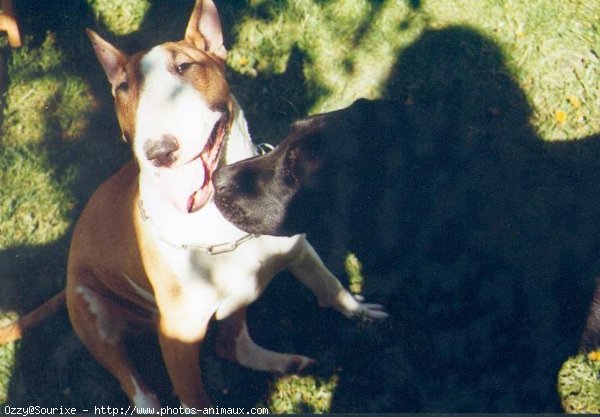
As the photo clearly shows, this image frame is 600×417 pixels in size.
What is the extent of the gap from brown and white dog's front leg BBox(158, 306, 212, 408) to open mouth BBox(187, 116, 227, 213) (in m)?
0.48

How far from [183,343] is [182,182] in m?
0.75

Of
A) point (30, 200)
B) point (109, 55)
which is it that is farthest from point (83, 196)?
point (109, 55)

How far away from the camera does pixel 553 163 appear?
377 centimetres

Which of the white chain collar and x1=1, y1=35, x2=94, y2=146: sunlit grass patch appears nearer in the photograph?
the white chain collar

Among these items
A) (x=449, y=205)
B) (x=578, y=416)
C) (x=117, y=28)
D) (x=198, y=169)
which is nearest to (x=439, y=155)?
(x=449, y=205)

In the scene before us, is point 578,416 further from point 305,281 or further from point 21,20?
point 21,20

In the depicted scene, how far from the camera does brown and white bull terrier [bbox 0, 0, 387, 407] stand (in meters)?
2.50

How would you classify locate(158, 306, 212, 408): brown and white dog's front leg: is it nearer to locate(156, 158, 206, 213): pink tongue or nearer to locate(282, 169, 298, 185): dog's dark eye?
locate(156, 158, 206, 213): pink tongue

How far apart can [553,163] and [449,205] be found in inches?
56.9

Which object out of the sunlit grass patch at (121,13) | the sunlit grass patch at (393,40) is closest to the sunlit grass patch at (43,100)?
the sunlit grass patch at (121,13)

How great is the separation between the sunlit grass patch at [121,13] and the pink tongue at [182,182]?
77.1 inches

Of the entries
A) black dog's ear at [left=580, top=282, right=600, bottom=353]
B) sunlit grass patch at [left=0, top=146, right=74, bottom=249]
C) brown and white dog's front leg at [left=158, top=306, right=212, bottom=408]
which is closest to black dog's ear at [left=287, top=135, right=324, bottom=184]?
brown and white dog's front leg at [left=158, top=306, right=212, bottom=408]

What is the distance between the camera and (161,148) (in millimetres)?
2416

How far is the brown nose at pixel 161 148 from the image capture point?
2420 millimetres
